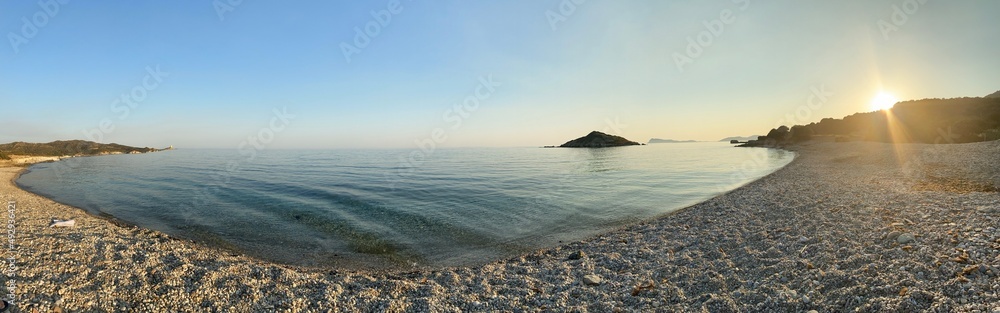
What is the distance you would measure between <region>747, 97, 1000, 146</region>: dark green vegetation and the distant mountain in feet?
625

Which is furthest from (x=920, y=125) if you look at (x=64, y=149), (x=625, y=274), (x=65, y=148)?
(x=65, y=148)

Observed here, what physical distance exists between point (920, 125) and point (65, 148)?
232 m

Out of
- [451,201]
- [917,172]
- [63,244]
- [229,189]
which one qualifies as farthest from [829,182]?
[229,189]

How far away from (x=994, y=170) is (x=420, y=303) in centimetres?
3658

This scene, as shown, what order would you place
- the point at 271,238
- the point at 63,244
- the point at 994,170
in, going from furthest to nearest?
Answer: the point at 994,170 → the point at 271,238 → the point at 63,244

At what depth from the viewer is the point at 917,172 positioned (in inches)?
984

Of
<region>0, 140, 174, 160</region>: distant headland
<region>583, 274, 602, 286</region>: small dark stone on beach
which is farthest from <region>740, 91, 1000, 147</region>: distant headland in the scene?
<region>0, 140, 174, 160</region>: distant headland

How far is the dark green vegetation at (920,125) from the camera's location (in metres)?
56.2

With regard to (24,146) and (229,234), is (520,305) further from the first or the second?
(24,146)

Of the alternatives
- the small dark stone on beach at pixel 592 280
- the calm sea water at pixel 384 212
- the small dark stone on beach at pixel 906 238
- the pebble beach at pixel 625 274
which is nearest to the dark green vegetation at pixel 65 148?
the calm sea water at pixel 384 212

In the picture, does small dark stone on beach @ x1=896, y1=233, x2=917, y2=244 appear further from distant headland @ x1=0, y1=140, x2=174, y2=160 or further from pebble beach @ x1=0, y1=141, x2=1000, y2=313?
distant headland @ x1=0, y1=140, x2=174, y2=160

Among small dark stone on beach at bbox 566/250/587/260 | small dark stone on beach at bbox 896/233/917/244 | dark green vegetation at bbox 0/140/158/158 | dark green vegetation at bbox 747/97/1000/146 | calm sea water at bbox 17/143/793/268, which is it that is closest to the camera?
small dark stone on beach at bbox 896/233/917/244

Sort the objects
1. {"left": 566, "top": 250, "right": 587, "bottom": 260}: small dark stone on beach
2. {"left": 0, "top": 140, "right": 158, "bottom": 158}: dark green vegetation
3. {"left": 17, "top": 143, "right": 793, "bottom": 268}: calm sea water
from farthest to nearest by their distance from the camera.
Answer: {"left": 0, "top": 140, "right": 158, "bottom": 158}: dark green vegetation < {"left": 17, "top": 143, "right": 793, "bottom": 268}: calm sea water < {"left": 566, "top": 250, "right": 587, "bottom": 260}: small dark stone on beach

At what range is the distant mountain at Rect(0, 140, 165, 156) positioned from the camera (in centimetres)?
9488
